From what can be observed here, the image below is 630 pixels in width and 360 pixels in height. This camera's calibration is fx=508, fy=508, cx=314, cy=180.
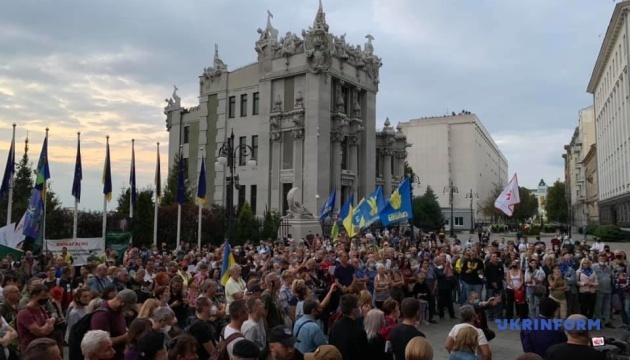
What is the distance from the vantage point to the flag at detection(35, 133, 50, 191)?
1937cm

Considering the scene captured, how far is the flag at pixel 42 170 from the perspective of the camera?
19.4m

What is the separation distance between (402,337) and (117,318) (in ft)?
12.1

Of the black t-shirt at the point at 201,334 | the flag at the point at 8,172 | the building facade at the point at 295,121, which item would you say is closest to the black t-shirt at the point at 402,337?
the black t-shirt at the point at 201,334

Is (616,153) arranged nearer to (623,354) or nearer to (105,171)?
(105,171)

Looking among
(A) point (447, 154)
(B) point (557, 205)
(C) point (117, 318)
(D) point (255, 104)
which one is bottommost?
(C) point (117, 318)

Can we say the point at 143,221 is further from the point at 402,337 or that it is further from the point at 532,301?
the point at 402,337

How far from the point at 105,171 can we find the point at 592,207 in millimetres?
69859

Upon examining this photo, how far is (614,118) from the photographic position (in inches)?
1897

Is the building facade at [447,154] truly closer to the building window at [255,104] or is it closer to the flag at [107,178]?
the building window at [255,104]

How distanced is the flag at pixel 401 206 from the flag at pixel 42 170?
1358 centimetres

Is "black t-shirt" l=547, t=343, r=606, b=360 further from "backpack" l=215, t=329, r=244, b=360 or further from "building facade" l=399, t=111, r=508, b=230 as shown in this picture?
"building facade" l=399, t=111, r=508, b=230

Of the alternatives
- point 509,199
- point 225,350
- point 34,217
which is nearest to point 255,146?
point 509,199

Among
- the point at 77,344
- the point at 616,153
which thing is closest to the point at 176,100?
the point at 616,153

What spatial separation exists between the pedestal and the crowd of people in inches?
664
